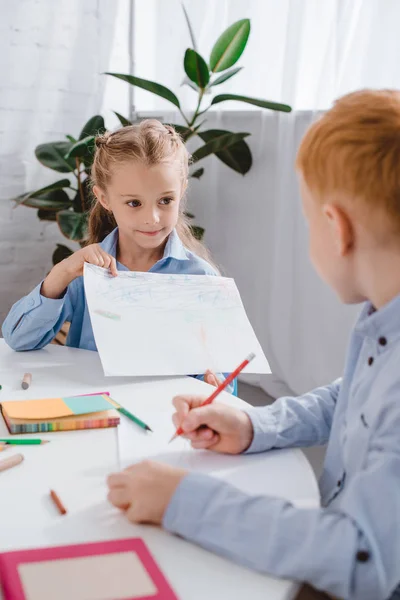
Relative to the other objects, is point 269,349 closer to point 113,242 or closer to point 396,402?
point 113,242

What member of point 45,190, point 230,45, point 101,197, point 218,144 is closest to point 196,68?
point 230,45

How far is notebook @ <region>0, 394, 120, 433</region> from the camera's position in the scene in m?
0.86

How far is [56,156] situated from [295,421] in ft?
5.96

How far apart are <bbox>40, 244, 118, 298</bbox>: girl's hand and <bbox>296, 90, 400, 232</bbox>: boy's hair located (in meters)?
0.61

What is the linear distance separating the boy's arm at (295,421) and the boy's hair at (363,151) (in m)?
0.30

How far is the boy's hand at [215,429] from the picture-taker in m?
0.80

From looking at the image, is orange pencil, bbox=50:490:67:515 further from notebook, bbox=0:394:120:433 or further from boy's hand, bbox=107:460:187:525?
notebook, bbox=0:394:120:433

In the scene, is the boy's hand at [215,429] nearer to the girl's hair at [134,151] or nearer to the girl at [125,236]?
the girl at [125,236]

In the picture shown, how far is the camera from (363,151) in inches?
24.7

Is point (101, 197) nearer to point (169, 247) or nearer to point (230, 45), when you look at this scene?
point (169, 247)

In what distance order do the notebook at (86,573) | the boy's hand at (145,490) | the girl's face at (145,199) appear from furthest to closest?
the girl's face at (145,199) → the boy's hand at (145,490) → the notebook at (86,573)

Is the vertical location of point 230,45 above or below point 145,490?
above

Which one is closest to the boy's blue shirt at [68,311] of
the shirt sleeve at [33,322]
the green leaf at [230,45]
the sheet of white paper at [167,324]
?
the shirt sleeve at [33,322]

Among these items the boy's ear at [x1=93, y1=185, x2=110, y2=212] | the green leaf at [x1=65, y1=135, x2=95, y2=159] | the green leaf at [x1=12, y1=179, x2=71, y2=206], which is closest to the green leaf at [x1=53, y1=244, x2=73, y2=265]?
the green leaf at [x1=12, y1=179, x2=71, y2=206]
